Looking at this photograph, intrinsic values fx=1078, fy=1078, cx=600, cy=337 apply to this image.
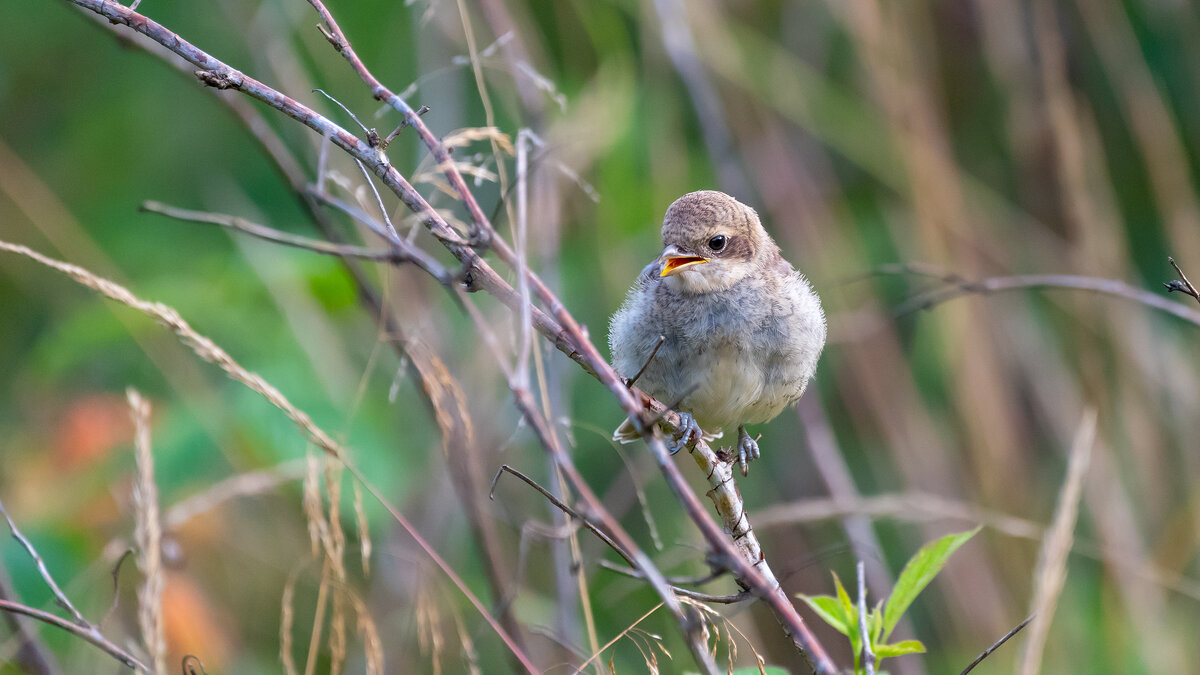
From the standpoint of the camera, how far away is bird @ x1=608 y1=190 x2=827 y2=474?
3076 millimetres

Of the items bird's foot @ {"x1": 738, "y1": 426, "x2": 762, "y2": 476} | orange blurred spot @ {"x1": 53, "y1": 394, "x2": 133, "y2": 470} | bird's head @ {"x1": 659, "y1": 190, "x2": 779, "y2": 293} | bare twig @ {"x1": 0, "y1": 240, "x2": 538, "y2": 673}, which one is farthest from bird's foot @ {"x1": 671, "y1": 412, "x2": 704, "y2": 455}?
orange blurred spot @ {"x1": 53, "y1": 394, "x2": 133, "y2": 470}

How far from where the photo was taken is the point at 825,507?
3600 mm

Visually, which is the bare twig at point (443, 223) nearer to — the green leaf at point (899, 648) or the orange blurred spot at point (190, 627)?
the green leaf at point (899, 648)

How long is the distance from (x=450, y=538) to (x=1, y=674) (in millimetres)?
1738

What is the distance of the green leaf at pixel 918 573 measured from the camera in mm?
1880

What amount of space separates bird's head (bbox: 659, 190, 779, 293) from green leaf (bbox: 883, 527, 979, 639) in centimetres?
133

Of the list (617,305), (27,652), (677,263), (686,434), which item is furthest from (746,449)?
(27,652)

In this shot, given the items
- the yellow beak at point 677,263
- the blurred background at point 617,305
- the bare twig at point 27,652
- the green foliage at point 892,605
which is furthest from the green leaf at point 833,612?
the bare twig at point 27,652

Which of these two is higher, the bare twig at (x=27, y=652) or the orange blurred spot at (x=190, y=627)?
the bare twig at (x=27, y=652)

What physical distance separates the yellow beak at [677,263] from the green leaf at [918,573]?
1.26 meters

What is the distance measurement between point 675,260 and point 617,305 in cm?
129

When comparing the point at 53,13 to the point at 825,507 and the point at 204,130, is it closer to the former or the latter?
the point at 204,130

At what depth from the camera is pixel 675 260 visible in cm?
313

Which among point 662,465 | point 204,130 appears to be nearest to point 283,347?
point 204,130
